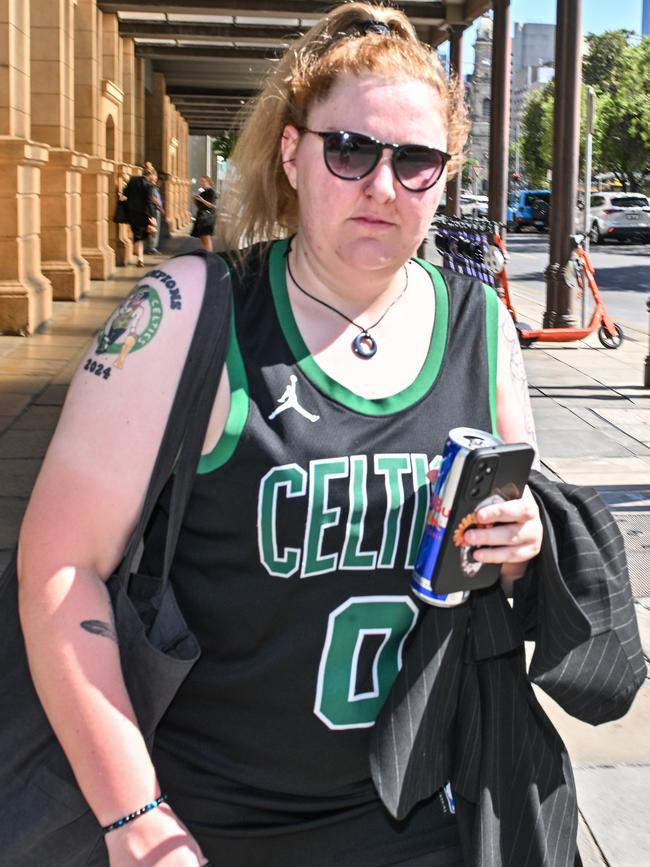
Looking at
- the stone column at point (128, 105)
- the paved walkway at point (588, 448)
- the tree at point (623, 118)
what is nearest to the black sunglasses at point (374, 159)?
the paved walkway at point (588, 448)

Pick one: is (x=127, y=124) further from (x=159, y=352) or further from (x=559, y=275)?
(x=159, y=352)

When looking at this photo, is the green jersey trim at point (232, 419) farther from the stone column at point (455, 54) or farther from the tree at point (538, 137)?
the tree at point (538, 137)

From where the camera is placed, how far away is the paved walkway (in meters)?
3.30

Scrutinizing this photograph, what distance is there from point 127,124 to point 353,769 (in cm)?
2663

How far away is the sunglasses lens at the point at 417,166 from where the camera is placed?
1.74 metres

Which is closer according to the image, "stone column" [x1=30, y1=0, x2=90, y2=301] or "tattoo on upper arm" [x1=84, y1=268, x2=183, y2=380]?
"tattoo on upper arm" [x1=84, y1=268, x2=183, y2=380]

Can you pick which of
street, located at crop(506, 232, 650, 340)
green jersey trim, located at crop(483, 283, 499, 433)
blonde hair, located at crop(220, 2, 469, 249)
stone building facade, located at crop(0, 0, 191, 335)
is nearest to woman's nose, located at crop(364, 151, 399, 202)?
blonde hair, located at crop(220, 2, 469, 249)

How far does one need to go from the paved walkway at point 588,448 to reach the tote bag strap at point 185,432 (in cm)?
187

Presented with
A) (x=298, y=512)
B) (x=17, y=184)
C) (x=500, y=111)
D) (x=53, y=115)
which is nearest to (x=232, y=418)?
(x=298, y=512)

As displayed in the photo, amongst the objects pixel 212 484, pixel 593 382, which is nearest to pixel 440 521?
pixel 212 484

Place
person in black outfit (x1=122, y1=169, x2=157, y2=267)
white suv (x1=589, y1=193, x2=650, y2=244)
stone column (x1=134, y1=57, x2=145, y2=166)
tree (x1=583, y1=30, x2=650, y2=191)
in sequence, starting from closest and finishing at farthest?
person in black outfit (x1=122, y1=169, x2=157, y2=267)
stone column (x1=134, y1=57, x2=145, y2=166)
white suv (x1=589, y1=193, x2=650, y2=244)
tree (x1=583, y1=30, x2=650, y2=191)

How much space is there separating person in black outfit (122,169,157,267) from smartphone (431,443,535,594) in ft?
70.6

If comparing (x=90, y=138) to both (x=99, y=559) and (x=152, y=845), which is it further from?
(x=152, y=845)

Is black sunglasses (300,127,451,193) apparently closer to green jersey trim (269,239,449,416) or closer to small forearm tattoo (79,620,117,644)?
green jersey trim (269,239,449,416)
